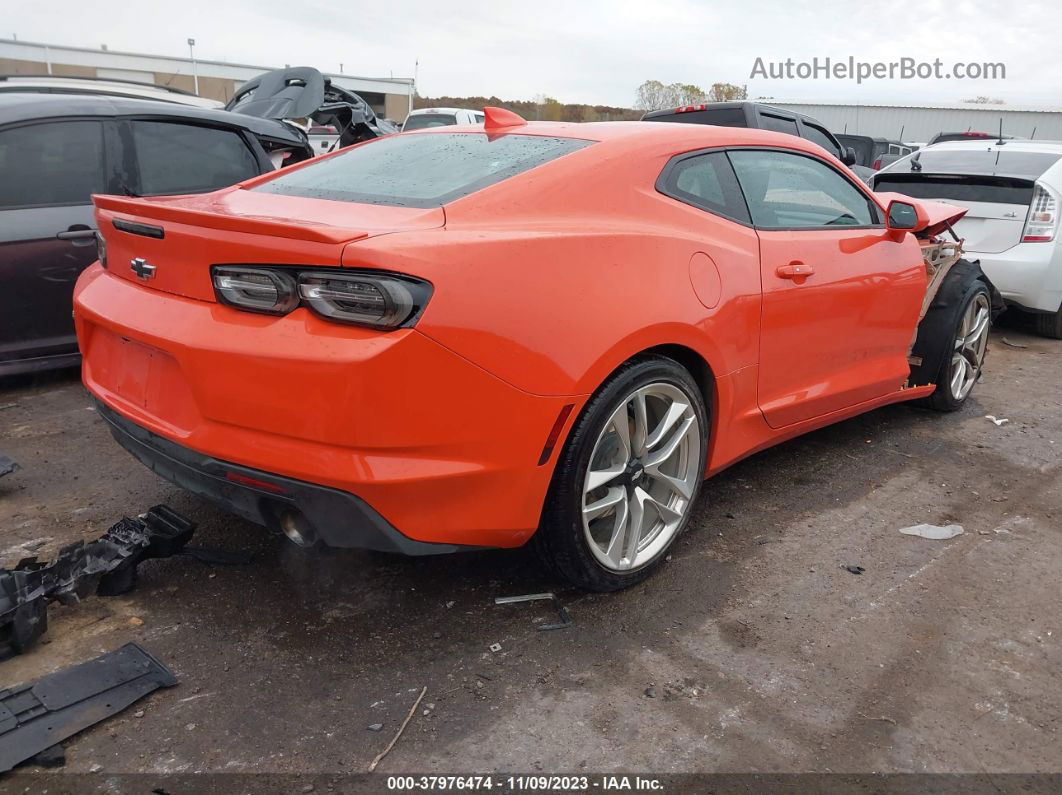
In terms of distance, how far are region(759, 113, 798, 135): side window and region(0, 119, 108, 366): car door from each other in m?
5.92

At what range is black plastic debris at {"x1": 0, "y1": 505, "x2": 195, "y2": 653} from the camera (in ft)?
7.54

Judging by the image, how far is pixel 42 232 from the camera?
4.32 meters

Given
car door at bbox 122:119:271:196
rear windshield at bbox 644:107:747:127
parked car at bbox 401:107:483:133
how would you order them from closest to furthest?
car door at bbox 122:119:271:196 < rear windshield at bbox 644:107:747:127 < parked car at bbox 401:107:483:133

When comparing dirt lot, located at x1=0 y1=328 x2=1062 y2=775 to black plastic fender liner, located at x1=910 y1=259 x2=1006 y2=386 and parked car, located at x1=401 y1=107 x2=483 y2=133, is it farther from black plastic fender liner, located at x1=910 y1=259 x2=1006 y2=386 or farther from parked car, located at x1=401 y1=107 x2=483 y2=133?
parked car, located at x1=401 y1=107 x2=483 y2=133

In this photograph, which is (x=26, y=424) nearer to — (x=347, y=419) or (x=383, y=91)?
(x=347, y=419)

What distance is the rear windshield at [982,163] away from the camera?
254 inches

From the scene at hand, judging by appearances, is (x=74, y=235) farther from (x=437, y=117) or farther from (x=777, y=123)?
(x=437, y=117)

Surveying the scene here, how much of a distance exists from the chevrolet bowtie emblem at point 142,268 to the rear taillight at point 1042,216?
6169 millimetres

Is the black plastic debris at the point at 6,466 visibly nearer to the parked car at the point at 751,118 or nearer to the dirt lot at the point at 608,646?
the dirt lot at the point at 608,646

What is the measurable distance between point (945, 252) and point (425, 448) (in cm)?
359

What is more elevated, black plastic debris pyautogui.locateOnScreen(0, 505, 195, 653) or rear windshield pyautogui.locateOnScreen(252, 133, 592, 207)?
rear windshield pyautogui.locateOnScreen(252, 133, 592, 207)

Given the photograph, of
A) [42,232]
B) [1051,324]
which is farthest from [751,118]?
[42,232]

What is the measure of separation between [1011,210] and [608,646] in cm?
550

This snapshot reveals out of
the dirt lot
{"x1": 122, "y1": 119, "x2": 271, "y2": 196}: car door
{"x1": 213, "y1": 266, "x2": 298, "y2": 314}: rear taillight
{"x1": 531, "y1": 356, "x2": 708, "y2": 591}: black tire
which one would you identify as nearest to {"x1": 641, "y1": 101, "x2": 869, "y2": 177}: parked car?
{"x1": 122, "y1": 119, "x2": 271, "y2": 196}: car door
